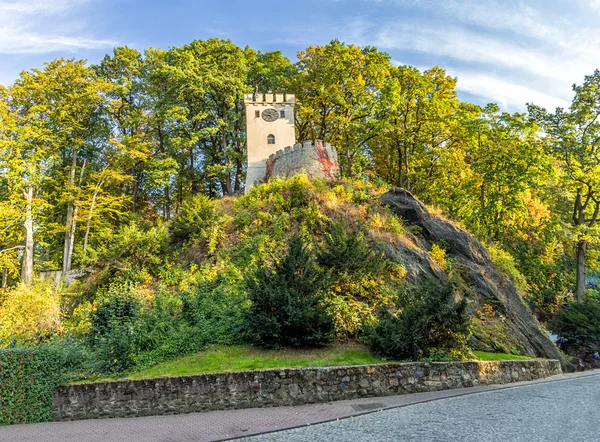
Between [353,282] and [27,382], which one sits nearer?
[27,382]

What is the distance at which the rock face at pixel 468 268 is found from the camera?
1552 cm

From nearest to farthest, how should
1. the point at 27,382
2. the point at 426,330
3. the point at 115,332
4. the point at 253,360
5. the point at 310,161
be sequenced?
the point at 27,382, the point at 253,360, the point at 115,332, the point at 426,330, the point at 310,161

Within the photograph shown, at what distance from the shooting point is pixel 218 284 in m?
14.8

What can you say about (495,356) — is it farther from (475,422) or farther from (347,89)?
(347,89)

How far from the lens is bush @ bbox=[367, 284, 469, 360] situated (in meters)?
10.9

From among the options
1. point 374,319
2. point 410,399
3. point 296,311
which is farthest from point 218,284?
point 410,399

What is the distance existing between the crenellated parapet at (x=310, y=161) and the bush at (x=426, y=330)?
12.2m

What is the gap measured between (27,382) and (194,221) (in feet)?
31.0

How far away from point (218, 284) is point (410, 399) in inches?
301

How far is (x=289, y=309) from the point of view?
10898 millimetres

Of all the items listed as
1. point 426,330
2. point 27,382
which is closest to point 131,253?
point 27,382

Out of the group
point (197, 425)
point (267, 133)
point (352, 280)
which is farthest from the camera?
point (267, 133)

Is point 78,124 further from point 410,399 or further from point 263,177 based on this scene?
point 410,399

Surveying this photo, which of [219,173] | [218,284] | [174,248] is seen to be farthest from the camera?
[219,173]
